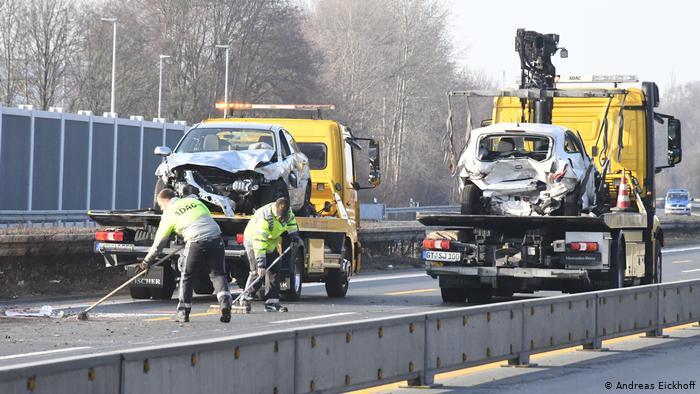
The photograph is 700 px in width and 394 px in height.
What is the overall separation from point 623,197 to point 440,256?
11.3 ft

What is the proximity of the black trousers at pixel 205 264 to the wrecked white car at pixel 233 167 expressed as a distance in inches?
134

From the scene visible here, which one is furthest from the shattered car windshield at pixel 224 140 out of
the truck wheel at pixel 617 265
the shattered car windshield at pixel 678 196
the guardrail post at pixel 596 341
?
the shattered car windshield at pixel 678 196

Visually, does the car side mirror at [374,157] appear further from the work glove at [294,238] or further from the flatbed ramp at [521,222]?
the work glove at [294,238]

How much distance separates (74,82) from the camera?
67.8 m

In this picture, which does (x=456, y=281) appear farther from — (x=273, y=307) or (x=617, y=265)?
(x=273, y=307)

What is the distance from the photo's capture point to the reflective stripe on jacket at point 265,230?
62.0ft

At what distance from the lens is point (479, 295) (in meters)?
22.9

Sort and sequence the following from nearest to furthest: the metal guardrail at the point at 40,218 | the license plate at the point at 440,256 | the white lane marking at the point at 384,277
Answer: the license plate at the point at 440,256, the white lane marking at the point at 384,277, the metal guardrail at the point at 40,218

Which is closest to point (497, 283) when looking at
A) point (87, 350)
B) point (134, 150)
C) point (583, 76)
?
point (583, 76)

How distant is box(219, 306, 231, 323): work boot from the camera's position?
1712cm

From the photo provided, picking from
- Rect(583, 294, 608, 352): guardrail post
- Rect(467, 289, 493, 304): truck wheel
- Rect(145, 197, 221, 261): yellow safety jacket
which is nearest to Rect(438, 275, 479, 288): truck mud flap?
Rect(467, 289, 493, 304): truck wheel

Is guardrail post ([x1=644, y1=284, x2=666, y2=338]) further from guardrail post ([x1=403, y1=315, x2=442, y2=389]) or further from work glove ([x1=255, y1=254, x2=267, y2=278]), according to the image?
guardrail post ([x1=403, y1=315, x2=442, y2=389])

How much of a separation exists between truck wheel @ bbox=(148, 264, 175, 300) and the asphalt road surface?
5.7 inches

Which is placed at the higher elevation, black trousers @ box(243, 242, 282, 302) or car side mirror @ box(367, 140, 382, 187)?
car side mirror @ box(367, 140, 382, 187)
